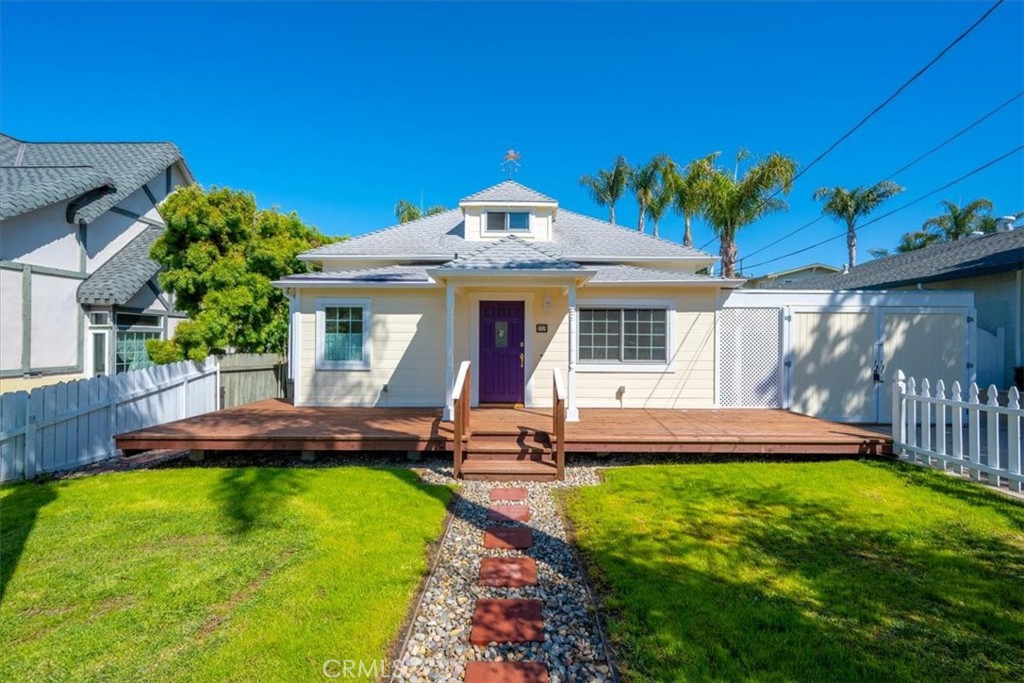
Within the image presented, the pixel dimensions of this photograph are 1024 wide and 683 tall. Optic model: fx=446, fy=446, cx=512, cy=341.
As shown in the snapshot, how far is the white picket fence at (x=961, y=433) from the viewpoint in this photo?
5.24 m

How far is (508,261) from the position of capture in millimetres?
7984

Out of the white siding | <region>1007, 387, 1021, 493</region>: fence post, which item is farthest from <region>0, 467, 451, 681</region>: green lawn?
the white siding

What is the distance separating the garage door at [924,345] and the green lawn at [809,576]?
156 inches

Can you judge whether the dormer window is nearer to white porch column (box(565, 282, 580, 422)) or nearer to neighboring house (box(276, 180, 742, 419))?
neighboring house (box(276, 180, 742, 419))

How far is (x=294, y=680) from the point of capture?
2.36 metres

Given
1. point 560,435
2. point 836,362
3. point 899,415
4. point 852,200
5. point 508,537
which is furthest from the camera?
point 852,200

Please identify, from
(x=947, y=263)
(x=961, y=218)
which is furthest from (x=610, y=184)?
(x=961, y=218)

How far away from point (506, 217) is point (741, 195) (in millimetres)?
14067

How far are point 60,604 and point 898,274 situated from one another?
69.9 ft

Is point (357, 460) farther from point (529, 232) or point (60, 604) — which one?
point (529, 232)

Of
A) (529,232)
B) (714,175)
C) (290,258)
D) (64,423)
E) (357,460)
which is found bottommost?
(357,460)

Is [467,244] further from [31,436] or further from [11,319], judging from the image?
[11,319]

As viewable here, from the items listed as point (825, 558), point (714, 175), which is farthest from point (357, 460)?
point (714, 175)

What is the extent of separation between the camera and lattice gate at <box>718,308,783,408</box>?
9.21 metres
